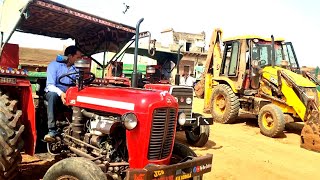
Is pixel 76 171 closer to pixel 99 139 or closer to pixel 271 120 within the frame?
pixel 99 139

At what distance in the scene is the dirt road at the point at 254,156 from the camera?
555 centimetres

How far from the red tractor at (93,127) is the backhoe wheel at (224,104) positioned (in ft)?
20.1

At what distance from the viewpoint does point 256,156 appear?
6.86m

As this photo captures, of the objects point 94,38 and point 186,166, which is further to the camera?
point 94,38

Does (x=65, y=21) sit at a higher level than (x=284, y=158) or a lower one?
higher

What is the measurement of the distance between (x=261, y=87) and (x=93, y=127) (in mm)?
7244

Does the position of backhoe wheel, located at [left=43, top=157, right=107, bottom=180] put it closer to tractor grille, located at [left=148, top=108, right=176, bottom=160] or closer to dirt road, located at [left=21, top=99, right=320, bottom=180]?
tractor grille, located at [left=148, top=108, right=176, bottom=160]

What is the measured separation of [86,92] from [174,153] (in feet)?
4.22

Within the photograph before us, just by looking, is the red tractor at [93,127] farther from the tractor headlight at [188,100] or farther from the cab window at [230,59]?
the cab window at [230,59]

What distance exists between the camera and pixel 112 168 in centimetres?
335

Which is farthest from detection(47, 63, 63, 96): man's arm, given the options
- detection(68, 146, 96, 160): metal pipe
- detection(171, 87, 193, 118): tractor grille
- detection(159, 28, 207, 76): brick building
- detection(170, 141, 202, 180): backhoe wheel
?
detection(159, 28, 207, 76): brick building

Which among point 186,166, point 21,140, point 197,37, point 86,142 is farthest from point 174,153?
point 197,37

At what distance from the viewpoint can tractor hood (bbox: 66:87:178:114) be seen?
3406mm

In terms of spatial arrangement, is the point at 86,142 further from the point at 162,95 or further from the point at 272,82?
the point at 272,82
